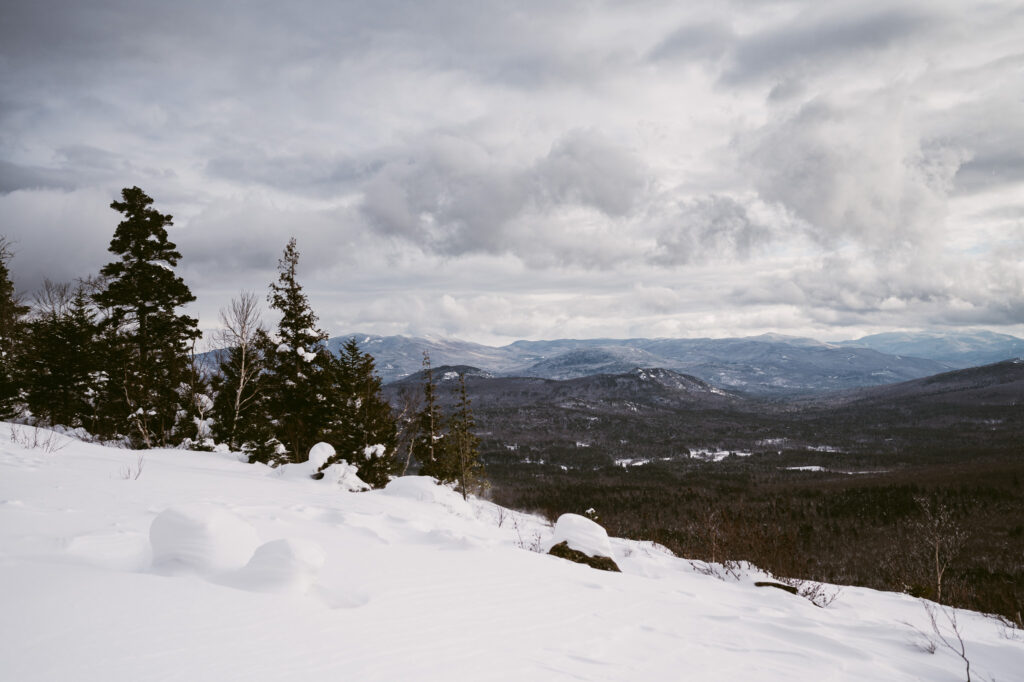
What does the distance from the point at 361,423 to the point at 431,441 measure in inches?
328

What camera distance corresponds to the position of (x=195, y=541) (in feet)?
15.6

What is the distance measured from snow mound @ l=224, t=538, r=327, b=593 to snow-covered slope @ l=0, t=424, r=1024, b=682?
1 centimetres

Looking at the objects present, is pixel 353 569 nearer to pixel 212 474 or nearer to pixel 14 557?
pixel 14 557

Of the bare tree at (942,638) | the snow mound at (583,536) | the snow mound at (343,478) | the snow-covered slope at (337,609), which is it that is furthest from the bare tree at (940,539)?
the snow mound at (343,478)

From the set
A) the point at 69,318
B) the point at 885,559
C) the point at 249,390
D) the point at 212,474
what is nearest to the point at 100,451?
the point at 212,474

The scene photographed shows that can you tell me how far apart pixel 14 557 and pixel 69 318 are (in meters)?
27.9

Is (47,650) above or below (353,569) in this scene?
above

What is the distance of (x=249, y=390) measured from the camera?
27797 mm

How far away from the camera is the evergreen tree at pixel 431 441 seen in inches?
1378

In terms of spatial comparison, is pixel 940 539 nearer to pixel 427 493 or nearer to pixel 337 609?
pixel 427 493

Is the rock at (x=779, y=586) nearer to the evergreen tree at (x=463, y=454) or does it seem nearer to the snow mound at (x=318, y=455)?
the snow mound at (x=318, y=455)

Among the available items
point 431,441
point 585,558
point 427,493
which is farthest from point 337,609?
point 431,441

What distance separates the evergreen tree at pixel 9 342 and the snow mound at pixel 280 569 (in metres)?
29.3

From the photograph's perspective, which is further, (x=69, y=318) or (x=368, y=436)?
(x=368, y=436)
